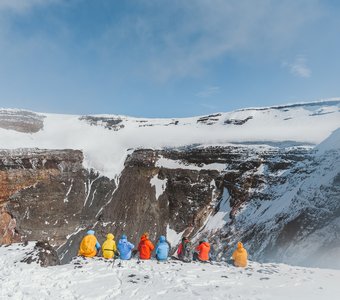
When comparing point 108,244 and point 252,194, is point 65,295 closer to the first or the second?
point 108,244

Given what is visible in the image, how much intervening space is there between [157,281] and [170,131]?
39.4m

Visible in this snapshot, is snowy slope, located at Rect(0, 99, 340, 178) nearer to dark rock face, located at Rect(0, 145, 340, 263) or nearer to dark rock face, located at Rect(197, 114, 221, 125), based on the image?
dark rock face, located at Rect(197, 114, 221, 125)

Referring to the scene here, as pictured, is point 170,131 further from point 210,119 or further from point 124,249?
point 124,249

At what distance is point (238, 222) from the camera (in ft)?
109

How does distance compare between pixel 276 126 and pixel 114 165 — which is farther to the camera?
pixel 276 126

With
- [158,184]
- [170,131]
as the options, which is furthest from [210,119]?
[158,184]

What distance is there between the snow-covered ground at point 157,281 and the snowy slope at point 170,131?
28271mm

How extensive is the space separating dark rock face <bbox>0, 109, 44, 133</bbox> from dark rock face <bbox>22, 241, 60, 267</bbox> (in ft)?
126

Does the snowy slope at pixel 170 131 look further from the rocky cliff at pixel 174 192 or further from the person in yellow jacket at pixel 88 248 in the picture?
the person in yellow jacket at pixel 88 248

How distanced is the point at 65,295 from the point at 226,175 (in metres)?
30.9

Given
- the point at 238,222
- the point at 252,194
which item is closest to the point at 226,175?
the point at 252,194

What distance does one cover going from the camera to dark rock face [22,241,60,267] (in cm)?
1325

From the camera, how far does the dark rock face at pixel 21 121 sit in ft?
166

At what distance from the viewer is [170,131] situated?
50.0 metres
